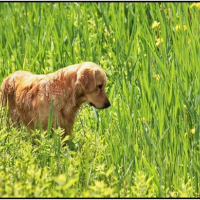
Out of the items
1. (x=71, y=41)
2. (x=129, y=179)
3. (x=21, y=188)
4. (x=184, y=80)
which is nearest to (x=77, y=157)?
(x=129, y=179)

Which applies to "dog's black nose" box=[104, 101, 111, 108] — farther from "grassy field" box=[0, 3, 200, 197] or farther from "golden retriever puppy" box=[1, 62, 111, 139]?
"grassy field" box=[0, 3, 200, 197]

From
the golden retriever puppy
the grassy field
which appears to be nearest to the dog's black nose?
the golden retriever puppy

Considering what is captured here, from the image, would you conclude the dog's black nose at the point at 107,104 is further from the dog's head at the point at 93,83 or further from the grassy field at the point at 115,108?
the grassy field at the point at 115,108

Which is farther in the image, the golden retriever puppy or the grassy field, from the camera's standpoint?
the golden retriever puppy

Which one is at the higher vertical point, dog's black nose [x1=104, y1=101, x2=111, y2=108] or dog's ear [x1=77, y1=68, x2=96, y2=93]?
dog's ear [x1=77, y1=68, x2=96, y2=93]

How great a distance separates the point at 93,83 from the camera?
5.00 m

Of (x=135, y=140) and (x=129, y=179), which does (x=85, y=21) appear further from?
(x=129, y=179)

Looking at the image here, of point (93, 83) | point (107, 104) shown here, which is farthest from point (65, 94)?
point (107, 104)

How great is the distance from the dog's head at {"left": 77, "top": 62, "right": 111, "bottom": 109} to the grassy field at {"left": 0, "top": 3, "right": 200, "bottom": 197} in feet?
0.55

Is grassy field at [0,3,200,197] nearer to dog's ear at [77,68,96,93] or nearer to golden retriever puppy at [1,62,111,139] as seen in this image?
golden retriever puppy at [1,62,111,139]

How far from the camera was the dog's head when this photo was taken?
4957 mm

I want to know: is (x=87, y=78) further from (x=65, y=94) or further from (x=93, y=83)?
(x=65, y=94)

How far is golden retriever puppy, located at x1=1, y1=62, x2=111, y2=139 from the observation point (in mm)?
5008

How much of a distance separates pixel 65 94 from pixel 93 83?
29cm
